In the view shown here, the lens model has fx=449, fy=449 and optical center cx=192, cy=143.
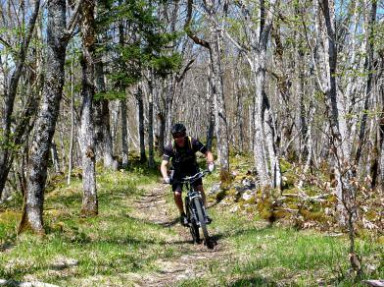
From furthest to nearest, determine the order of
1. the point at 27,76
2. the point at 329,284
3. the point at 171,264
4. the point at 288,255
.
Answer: the point at 27,76
the point at 171,264
the point at 288,255
the point at 329,284

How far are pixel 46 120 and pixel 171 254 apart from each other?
3.59 meters

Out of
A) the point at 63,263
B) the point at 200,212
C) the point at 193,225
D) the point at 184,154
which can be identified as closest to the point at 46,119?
the point at 184,154

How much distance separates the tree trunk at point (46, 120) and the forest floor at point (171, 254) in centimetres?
53

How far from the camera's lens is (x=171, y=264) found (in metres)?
8.03

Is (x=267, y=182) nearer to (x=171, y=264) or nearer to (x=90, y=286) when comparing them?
(x=171, y=264)

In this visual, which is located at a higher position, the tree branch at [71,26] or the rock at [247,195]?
the tree branch at [71,26]

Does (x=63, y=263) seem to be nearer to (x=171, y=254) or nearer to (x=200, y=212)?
(x=171, y=254)

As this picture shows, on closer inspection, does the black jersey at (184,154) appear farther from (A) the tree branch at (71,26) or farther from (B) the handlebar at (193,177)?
(A) the tree branch at (71,26)

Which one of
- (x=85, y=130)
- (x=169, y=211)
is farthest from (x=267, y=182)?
(x=85, y=130)

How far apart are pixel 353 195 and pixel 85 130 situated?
8753mm

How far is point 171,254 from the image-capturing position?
28.8 ft

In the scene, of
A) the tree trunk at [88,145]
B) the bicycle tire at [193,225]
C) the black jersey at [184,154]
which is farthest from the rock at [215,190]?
the black jersey at [184,154]

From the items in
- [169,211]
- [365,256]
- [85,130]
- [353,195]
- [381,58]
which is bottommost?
[169,211]

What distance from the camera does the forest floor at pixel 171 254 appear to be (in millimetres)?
6070
